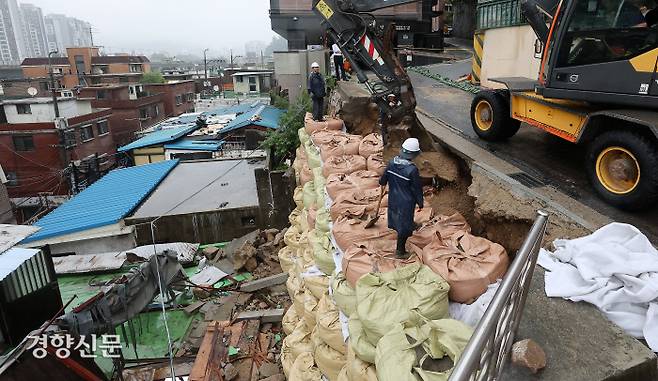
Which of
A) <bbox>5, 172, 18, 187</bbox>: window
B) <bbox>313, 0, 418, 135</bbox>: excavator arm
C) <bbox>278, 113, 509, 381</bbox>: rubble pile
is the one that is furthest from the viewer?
<bbox>5, 172, 18, 187</bbox>: window

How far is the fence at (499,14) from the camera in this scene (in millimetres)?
8403

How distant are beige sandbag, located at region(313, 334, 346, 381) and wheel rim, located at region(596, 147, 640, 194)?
3113mm

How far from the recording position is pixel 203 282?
28.8 feet

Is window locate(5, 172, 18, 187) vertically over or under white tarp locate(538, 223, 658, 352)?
under

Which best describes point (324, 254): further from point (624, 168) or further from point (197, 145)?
point (197, 145)

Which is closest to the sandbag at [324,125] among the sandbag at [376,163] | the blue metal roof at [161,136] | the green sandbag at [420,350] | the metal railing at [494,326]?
the sandbag at [376,163]

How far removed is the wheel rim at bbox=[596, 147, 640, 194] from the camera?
365 centimetres

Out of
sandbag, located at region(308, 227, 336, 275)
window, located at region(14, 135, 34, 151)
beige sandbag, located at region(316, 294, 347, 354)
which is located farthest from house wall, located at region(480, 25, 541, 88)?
window, located at region(14, 135, 34, 151)

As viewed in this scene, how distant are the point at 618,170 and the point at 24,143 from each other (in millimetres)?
22262

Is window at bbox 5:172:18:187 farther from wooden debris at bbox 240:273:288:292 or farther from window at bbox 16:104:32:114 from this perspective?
wooden debris at bbox 240:273:288:292

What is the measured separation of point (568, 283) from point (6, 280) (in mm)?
8285

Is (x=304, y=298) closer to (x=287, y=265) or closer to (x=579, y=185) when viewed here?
(x=287, y=265)

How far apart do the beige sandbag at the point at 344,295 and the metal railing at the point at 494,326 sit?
165 cm

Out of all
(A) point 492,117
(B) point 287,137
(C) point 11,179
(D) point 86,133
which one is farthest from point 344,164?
(C) point 11,179
